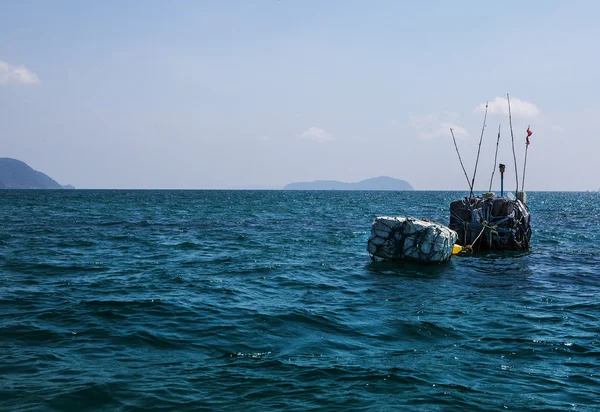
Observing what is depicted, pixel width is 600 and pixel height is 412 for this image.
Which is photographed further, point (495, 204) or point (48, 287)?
point (495, 204)

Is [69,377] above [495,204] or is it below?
below

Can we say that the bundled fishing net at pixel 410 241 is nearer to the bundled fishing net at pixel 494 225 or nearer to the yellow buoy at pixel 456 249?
the yellow buoy at pixel 456 249

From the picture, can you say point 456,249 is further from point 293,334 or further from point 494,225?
point 293,334

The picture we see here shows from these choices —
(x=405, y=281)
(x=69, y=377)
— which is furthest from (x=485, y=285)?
(x=69, y=377)

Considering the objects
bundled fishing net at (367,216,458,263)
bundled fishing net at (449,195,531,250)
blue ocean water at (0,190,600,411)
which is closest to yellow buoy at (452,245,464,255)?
blue ocean water at (0,190,600,411)

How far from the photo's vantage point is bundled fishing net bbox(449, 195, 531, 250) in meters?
26.9

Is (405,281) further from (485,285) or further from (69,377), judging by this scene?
(69,377)

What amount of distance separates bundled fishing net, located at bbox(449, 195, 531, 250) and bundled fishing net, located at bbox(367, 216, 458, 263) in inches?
194

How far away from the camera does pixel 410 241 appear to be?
21922 mm

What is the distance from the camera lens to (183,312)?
1315cm

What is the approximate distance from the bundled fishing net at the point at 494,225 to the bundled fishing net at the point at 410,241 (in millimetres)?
4930

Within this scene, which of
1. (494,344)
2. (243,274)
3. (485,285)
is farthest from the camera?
(243,274)

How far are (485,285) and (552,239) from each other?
749 inches

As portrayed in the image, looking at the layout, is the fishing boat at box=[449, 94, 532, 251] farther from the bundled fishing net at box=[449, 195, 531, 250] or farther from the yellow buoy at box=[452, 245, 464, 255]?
the yellow buoy at box=[452, 245, 464, 255]
